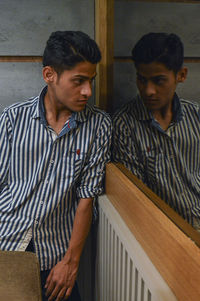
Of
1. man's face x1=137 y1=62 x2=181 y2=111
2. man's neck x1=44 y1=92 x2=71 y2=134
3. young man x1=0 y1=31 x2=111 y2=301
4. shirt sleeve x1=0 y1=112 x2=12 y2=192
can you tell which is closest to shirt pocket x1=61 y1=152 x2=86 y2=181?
young man x1=0 y1=31 x2=111 y2=301

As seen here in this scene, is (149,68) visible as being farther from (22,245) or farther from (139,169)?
(22,245)

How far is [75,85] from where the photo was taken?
4.03ft

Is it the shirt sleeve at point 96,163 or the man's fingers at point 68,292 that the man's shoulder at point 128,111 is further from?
the man's fingers at point 68,292

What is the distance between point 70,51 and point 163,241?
0.76 meters

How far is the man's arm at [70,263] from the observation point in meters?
1.33

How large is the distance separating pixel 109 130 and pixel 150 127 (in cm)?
17

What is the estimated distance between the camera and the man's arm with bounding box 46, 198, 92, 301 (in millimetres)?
1329

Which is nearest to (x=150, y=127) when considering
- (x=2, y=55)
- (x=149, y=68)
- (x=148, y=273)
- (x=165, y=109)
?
(x=165, y=109)

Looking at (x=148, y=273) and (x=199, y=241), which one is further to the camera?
(x=148, y=273)

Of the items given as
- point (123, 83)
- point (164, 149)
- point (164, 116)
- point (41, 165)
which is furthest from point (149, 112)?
point (41, 165)

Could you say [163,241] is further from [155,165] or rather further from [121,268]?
[155,165]

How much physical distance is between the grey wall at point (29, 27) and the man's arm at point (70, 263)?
658mm

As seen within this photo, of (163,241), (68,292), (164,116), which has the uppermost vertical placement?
(164,116)

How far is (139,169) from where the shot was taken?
53.1 inches
